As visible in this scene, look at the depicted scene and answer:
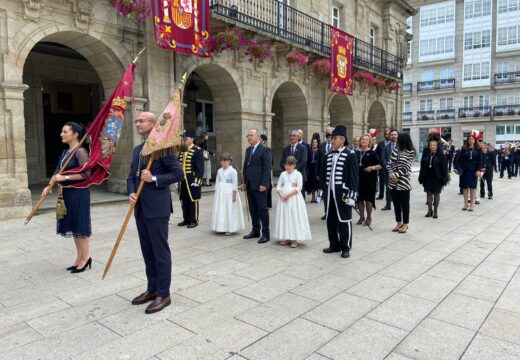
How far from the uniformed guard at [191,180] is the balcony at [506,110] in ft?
137

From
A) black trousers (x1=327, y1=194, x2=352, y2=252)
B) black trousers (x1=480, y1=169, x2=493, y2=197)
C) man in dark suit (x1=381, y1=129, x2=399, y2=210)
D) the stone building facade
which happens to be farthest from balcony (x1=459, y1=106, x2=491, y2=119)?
black trousers (x1=327, y1=194, x2=352, y2=252)

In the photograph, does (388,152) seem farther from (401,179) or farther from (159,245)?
(159,245)

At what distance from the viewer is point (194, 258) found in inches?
209

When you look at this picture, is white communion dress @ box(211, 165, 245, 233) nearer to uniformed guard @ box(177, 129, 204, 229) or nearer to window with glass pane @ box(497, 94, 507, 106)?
uniformed guard @ box(177, 129, 204, 229)

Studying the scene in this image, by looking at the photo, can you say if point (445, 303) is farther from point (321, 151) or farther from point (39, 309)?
point (321, 151)

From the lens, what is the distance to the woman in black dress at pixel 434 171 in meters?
8.42

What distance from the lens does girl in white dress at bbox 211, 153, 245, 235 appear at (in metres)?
6.64

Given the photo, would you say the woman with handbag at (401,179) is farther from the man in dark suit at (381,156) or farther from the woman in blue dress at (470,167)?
the woman in blue dress at (470,167)

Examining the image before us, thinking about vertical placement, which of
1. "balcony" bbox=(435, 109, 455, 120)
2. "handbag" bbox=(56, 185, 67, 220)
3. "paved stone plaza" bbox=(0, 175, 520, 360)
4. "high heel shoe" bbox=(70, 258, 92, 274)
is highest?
"balcony" bbox=(435, 109, 455, 120)

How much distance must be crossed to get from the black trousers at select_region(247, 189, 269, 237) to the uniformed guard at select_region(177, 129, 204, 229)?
1226mm

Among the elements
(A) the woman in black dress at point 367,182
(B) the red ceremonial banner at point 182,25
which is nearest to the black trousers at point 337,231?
(A) the woman in black dress at point 367,182

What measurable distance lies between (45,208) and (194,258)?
4669mm

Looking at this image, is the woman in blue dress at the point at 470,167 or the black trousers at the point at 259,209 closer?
the black trousers at the point at 259,209

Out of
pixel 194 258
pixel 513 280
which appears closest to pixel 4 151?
pixel 194 258
